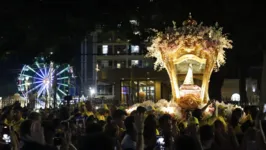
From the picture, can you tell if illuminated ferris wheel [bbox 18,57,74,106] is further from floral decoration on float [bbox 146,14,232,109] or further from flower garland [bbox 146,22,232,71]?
flower garland [bbox 146,22,232,71]

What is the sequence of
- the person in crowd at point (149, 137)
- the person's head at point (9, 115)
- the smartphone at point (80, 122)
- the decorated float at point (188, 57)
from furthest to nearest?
1. the decorated float at point (188, 57)
2. the person's head at point (9, 115)
3. the smartphone at point (80, 122)
4. the person in crowd at point (149, 137)

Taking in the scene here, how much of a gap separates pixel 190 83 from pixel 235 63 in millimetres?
14959

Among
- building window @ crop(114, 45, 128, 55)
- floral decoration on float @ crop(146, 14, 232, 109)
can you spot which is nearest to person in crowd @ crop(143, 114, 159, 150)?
floral decoration on float @ crop(146, 14, 232, 109)

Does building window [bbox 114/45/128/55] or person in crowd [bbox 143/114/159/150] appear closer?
person in crowd [bbox 143/114/159/150]

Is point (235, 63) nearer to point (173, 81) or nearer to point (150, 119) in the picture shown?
point (173, 81)

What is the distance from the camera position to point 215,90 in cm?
3186

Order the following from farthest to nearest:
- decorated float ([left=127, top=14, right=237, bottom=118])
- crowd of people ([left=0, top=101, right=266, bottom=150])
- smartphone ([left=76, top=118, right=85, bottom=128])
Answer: decorated float ([left=127, top=14, right=237, bottom=118])
smartphone ([left=76, top=118, right=85, bottom=128])
crowd of people ([left=0, top=101, right=266, bottom=150])

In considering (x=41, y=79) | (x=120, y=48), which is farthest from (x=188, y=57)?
(x=120, y=48)

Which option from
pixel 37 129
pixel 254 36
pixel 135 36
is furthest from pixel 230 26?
pixel 37 129

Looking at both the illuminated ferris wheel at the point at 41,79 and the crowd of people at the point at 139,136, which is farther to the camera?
the illuminated ferris wheel at the point at 41,79

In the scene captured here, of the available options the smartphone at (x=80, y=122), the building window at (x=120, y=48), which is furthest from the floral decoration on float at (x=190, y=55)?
the building window at (x=120, y=48)

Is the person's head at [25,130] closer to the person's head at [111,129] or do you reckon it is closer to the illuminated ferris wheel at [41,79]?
the person's head at [111,129]

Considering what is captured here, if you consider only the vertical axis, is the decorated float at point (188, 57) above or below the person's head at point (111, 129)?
Answer: above

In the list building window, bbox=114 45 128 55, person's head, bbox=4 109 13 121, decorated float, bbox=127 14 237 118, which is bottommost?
person's head, bbox=4 109 13 121
